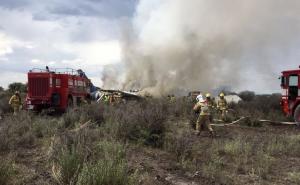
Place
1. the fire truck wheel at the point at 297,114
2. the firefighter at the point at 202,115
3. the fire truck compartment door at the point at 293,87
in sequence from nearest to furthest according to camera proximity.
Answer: the firefighter at the point at 202,115 < the fire truck wheel at the point at 297,114 < the fire truck compartment door at the point at 293,87

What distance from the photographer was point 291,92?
2125 cm

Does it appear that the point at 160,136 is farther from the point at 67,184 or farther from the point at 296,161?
the point at 67,184

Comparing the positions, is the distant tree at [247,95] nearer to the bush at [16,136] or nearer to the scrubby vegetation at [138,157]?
the scrubby vegetation at [138,157]

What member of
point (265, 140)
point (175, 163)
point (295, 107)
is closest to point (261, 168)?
point (175, 163)

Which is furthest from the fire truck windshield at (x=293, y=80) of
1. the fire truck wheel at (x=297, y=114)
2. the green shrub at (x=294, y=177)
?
the green shrub at (x=294, y=177)

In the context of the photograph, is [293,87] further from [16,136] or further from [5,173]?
[5,173]

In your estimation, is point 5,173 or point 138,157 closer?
point 5,173

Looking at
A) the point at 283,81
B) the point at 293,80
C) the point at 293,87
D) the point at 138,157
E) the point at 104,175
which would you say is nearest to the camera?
the point at 104,175

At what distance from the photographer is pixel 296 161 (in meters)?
11.8

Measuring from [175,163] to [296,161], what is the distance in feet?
11.2

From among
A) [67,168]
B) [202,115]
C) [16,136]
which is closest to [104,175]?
[67,168]

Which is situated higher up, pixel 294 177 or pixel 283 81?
pixel 283 81

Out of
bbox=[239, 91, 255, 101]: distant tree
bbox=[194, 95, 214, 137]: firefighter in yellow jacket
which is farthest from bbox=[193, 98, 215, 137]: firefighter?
bbox=[239, 91, 255, 101]: distant tree

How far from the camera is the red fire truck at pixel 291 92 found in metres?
20.7
